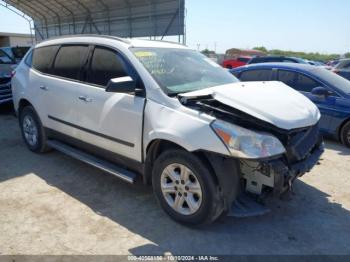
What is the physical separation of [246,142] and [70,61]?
115 inches

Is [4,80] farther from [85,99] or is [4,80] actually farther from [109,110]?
[109,110]

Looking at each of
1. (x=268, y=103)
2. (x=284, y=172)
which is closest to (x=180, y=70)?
(x=268, y=103)

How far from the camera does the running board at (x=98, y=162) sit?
3.86 meters

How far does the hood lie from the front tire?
0.64m

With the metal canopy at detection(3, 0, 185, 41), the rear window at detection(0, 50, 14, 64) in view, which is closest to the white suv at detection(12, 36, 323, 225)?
→ the rear window at detection(0, 50, 14, 64)

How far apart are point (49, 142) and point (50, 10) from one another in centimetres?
1987

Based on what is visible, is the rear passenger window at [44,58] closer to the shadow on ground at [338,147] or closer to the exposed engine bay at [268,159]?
the exposed engine bay at [268,159]

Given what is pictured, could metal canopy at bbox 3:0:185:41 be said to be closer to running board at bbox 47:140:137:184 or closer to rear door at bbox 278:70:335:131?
rear door at bbox 278:70:335:131

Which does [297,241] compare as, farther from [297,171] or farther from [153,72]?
[153,72]

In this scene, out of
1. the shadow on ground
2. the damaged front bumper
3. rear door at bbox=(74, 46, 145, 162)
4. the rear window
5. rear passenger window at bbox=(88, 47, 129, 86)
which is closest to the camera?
the damaged front bumper

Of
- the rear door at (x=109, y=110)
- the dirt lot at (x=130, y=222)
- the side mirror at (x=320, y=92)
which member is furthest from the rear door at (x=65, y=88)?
the side mirror at (x=320, y=92)

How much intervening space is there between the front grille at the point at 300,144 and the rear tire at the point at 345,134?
3.06m

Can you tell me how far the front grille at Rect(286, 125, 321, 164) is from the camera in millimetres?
3254

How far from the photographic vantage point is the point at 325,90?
6.40 m
